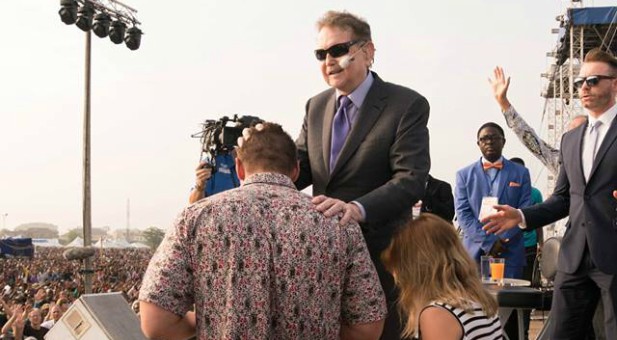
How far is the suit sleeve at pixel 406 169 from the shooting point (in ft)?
8.14

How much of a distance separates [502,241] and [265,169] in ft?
11.0

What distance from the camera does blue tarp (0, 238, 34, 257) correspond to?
4603cm

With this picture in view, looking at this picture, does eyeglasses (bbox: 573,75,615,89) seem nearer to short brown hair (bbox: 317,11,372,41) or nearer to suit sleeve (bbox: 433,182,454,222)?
short brown hair (bbox: 317,11,372,41)

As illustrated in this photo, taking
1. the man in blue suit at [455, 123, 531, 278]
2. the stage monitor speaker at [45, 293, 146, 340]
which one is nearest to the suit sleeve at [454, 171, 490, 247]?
the man in blue suit at [455, 123, 531, 278]

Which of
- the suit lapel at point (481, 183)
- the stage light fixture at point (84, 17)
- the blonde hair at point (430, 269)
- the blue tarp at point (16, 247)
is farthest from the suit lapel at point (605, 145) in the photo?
the blue tarp at point (16, 247)

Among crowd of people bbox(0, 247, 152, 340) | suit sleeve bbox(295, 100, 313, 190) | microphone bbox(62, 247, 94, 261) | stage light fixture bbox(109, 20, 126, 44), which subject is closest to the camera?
suit sleeve bbox(295, 100, 313, 190)

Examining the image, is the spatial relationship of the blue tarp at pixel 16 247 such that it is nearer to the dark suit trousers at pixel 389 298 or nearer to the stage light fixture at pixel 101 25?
the stage light fixture at pixel 101 25

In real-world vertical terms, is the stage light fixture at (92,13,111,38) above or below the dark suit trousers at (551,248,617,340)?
above

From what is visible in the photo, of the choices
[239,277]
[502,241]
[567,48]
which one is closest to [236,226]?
[239,277]

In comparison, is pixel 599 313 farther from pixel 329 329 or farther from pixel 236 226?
pixel 236 226

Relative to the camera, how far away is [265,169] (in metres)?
2.31

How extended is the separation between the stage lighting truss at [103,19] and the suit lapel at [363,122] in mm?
10368

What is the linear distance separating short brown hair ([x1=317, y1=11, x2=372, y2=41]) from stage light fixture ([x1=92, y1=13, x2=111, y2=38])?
422 inches

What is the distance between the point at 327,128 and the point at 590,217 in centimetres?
134
